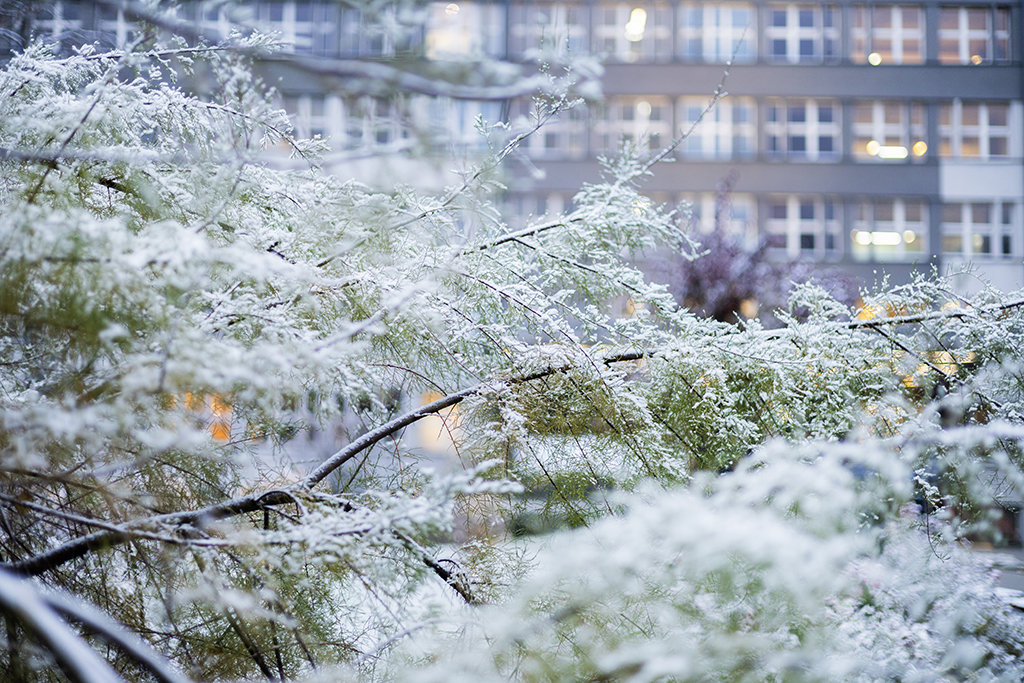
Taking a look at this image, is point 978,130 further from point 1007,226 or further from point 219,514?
point 219,514

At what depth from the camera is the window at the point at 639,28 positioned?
653 inches

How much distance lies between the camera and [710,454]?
3.14 m

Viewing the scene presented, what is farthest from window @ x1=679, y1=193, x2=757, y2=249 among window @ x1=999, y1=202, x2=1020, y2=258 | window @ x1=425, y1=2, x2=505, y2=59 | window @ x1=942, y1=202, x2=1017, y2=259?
window @ x1=425, y1=2, x2=505, y2=59

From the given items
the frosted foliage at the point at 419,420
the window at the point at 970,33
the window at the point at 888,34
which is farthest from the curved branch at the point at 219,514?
the window at the point at 970,33

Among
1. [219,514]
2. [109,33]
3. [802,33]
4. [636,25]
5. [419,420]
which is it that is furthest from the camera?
[802,33]

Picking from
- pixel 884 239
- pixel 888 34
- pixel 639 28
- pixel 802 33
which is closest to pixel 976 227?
pixel 884 239

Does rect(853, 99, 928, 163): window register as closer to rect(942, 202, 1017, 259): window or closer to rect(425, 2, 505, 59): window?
rect(942, 202, 1017, 259): window

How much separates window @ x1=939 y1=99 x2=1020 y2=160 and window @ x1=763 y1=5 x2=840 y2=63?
2976 millimetres

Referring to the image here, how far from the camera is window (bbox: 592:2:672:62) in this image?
54.4 ft

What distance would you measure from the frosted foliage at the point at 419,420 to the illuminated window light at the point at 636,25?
14.4 meters

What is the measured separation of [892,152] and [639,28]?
251 inches

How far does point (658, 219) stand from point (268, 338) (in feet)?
6.55

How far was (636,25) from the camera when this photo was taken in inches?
648

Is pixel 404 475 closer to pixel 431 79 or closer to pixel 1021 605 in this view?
pixel 431 79
